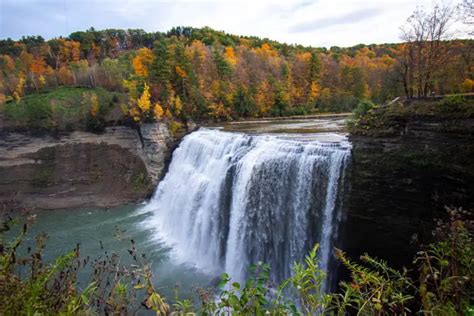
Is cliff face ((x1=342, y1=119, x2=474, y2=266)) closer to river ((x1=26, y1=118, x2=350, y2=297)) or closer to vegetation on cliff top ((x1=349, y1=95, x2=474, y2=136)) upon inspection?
vegetation on cliff top ((x1=349, y1=95, x2=474, y2=136))

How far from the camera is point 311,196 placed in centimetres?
1005

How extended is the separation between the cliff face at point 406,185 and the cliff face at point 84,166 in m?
16.2

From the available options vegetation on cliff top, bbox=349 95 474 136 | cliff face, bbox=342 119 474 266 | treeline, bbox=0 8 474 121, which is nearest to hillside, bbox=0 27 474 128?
treeline, bbox=0 8 474 121

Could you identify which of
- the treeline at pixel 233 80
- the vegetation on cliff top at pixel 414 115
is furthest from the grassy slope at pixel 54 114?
the vegetation on cliff top at pixel 414 115

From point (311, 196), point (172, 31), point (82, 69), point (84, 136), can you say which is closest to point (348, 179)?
point (311, 196)

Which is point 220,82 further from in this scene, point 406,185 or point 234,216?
point 406,185

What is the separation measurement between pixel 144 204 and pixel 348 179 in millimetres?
15917

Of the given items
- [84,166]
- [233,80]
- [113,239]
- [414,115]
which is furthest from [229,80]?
[414,115]

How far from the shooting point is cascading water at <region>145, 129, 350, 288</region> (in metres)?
9.84

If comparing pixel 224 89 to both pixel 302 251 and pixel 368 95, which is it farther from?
pixel 302 251

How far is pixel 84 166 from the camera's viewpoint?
23.4 m

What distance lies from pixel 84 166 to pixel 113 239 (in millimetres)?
10584

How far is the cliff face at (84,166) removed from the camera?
21.9 meters

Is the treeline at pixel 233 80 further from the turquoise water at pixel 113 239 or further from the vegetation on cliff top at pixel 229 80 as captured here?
the turquoise water at pixel 113 239
